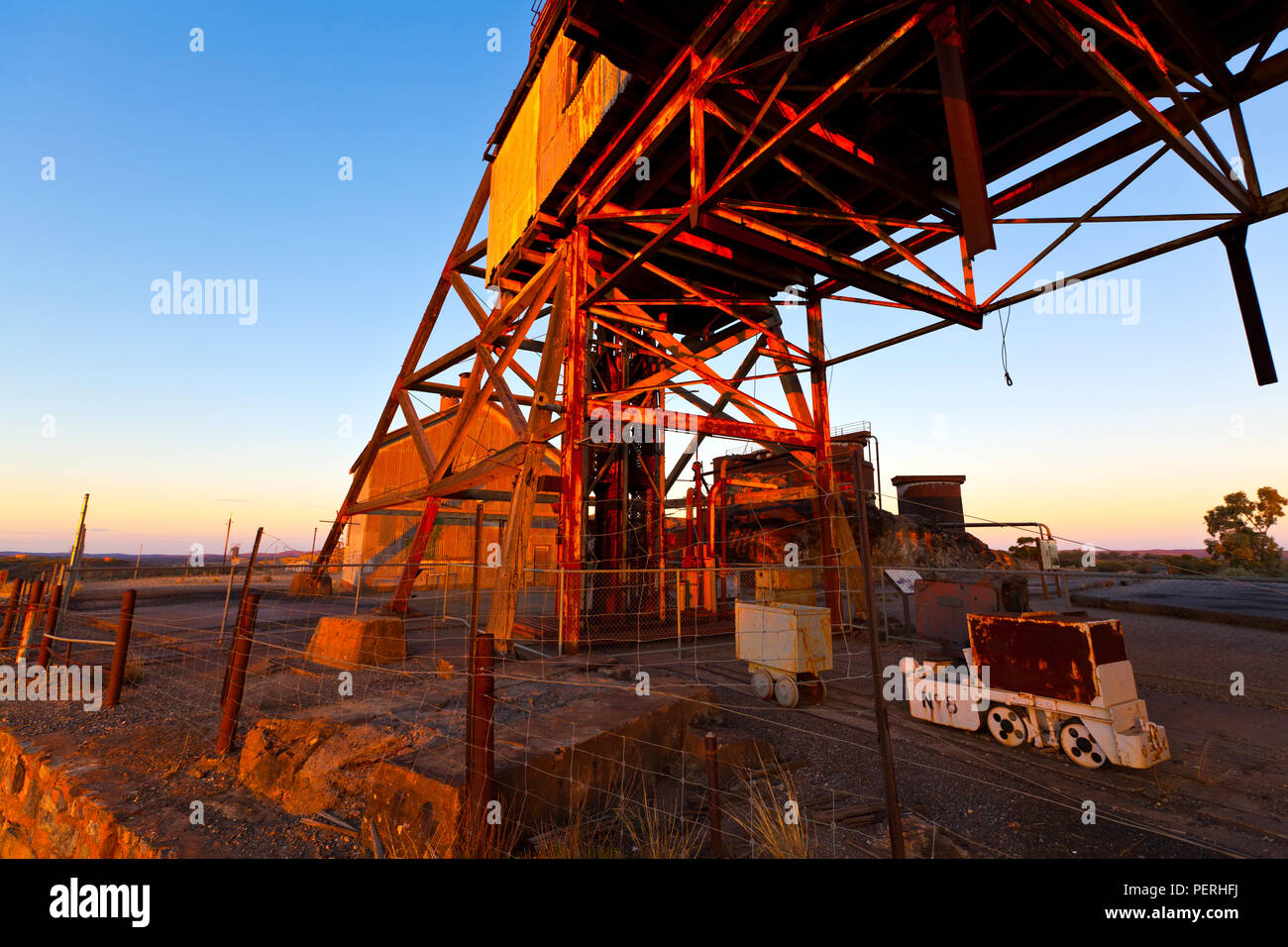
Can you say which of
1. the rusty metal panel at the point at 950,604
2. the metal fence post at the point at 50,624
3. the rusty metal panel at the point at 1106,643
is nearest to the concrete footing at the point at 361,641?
the metal fence post at the point at 50,624

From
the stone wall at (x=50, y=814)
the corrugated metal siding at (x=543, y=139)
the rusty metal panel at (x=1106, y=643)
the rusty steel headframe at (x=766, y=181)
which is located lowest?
the stone wall at (x=50, y=814)

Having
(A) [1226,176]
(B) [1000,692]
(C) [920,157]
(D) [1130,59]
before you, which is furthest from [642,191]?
(B) [1000,692]

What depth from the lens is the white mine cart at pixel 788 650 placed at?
23.1 feet

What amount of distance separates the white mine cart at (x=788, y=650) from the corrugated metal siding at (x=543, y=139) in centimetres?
808

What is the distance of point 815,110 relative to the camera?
5145 millimetres

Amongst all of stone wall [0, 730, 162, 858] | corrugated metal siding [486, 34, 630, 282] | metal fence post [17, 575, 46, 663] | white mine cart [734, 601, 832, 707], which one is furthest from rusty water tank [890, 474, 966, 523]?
metal fence post [17, 575, 46, 663]

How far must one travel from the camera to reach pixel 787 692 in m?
7.21

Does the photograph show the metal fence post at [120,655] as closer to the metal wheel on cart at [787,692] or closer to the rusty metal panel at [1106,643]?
the metal wheel on cart at [787,692]

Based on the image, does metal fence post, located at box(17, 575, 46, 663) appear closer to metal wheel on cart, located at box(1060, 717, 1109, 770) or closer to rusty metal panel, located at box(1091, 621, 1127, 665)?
metal wheel on cart, located at box(1060, 717, 1109, 770)

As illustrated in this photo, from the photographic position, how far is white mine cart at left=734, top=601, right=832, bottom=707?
705 cm

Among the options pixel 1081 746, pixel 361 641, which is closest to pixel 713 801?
pixel 1081 746

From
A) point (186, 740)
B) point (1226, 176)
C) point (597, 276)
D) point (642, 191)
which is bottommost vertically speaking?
point (186, 740)

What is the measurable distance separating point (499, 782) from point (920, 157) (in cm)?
1005

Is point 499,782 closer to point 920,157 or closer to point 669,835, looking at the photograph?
point 669,835
